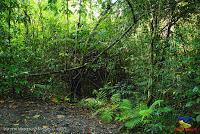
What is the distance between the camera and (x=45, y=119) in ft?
18.8

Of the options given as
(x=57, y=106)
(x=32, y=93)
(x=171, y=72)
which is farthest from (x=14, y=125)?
(x=171, y=72)

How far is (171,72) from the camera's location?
5.39 metres

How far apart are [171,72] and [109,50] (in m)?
2.21

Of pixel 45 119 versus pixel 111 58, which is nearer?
pixel 45 119

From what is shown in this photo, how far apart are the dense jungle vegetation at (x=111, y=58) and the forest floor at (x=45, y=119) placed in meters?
0.26

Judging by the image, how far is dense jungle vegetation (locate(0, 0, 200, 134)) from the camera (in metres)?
5.25

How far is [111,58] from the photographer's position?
744 cm

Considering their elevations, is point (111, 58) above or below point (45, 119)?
above

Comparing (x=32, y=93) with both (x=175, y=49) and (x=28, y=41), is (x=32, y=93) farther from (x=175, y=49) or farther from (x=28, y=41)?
(x=175, y=49)

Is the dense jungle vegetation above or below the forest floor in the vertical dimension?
above

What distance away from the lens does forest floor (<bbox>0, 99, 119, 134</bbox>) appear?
519 cm

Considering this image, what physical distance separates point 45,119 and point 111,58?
2270 millimetres

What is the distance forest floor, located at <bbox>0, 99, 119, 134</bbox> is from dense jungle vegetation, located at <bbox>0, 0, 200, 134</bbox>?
258mm

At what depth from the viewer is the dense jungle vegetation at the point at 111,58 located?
17.2 ft
